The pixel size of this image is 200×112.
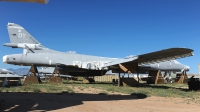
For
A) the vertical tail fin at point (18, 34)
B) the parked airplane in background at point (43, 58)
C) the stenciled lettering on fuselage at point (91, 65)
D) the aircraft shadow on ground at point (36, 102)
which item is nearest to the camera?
the aircraft shadow on ground at point (36, 102)

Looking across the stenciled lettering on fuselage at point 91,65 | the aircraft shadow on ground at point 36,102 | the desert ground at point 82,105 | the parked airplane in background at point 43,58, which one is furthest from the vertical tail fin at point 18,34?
the desert ground at point 82,105

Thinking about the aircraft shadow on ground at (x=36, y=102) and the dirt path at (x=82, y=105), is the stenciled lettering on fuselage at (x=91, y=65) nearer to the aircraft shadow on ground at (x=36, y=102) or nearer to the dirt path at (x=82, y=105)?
the aircraft shadow on ground at (x=36, y=102)

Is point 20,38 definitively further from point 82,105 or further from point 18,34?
point 82,105

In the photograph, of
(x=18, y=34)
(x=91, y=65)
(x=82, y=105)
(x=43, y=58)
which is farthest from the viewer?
(x=91, y=65)

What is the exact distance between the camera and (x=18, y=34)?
83.3 ft

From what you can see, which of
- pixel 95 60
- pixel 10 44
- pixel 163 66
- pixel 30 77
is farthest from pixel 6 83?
pixel 163 66

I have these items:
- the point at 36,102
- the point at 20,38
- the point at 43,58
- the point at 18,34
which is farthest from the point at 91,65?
the point at 36,102

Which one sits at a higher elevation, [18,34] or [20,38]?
[18,34]

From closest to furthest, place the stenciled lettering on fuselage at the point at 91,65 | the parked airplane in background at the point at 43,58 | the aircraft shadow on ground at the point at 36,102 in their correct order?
the aircraft shadow on ground at the point at 36,102, the parked airplane in background at the point at 43,58, the stenciled lettering on fuselage at the point at 91,65

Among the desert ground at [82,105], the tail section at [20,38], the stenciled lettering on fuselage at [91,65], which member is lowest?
the desert ground at [82,105]

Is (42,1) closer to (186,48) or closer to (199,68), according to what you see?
(186,48)

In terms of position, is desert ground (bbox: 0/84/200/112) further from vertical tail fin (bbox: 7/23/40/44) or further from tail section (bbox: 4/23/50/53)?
vertical tail fin (bbox: 7/23/40/44)

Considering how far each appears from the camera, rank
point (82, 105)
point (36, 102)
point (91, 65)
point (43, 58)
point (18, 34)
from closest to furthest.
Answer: point (82, 105) < point (36, 102) < point (18, 34) < point (43, 58) < point (91, 65)

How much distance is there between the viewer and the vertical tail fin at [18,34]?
25.3 metres
